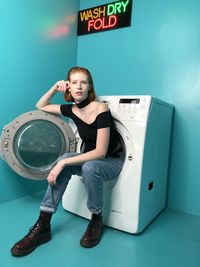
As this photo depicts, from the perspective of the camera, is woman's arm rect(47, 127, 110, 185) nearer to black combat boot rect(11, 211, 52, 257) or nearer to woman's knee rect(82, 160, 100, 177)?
woman's knee rect(82, 160, 100, 177)

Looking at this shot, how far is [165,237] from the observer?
4.17 feet

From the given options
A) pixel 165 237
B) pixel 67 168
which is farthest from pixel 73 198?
pixel 165 237

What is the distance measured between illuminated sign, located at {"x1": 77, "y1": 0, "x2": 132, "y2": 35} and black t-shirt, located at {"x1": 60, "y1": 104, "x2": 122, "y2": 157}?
911 mm

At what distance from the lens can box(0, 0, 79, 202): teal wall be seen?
4.91ft

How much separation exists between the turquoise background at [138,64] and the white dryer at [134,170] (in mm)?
265

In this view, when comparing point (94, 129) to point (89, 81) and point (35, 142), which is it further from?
point (35, 142)

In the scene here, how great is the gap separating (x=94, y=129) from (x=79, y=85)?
0.78ft

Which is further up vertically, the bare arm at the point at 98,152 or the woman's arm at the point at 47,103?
the woman's arm at the point at 47,103

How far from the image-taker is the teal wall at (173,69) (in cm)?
157

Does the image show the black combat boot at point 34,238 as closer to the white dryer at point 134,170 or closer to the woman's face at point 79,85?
the white dryer at point 134,170

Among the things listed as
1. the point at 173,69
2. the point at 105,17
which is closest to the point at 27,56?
the point at 105,17

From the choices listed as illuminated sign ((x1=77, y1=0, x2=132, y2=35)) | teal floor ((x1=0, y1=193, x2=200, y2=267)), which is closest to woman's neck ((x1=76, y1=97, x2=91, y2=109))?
teal floor ((x1=0, y1=193, x2=200, y2=267))

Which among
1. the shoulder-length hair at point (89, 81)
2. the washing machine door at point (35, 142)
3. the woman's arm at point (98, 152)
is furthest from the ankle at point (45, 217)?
the shoulder-length hair at point (89, 81)

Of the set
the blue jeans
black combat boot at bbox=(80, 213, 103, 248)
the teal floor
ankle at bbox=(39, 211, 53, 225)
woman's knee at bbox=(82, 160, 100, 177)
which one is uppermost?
woman's knee at bbox=(82, 160, 100, 177)
